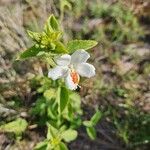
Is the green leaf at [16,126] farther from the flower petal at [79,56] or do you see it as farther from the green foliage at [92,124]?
the flower petal at [79,56]

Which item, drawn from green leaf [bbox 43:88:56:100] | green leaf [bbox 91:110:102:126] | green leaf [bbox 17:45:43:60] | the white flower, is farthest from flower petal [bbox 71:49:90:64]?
green leaf [bbox 91:110:102:126]

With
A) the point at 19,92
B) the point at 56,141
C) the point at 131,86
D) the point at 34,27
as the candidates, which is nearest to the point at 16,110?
the point at 19,92

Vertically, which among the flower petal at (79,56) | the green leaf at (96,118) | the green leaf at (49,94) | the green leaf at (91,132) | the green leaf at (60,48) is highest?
the green leaf at (60,48)

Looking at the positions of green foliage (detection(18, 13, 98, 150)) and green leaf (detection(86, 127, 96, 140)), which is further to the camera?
green leaf (detection(86, 127, 96, 140))

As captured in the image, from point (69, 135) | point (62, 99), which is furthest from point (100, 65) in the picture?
point (62, 99)

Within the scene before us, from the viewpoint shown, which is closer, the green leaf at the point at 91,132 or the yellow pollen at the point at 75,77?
the yellow pollen at the point at 75,77

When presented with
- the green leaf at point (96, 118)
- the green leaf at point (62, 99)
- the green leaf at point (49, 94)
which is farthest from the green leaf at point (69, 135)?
the green leaf at point (62, 99)

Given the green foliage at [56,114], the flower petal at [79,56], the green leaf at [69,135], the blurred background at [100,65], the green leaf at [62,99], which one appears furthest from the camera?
the blurred background at [100,65]

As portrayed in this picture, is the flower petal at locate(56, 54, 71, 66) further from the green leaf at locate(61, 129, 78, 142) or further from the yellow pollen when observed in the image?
the green leaf at locate(61, 129, 78, 142)
